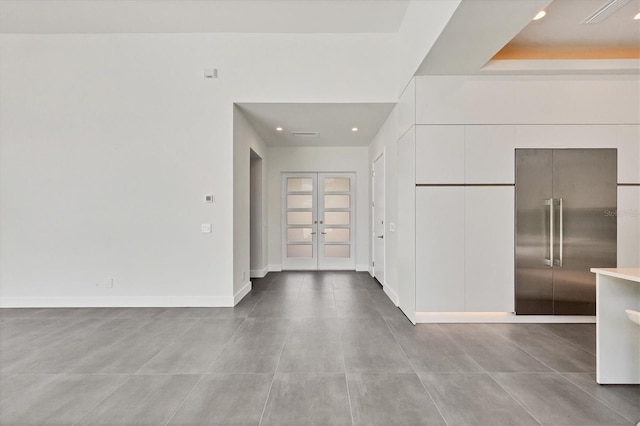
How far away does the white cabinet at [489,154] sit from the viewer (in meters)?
3.64

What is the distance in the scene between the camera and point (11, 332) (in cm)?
345

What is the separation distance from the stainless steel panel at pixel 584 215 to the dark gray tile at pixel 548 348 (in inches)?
27.0

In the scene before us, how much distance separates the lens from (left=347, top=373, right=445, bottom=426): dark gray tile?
76.0 inches

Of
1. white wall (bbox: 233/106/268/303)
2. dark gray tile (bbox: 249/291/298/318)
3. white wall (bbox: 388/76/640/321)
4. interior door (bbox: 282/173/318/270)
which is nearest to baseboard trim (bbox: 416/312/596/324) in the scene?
white wall (bbox: 388/76/640/321)

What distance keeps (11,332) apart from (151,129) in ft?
9.44

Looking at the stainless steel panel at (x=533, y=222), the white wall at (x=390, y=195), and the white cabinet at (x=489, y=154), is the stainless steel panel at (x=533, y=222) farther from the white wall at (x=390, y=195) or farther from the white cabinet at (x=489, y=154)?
the white wall at (x=390, y=195)

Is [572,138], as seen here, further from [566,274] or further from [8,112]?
[8,112]

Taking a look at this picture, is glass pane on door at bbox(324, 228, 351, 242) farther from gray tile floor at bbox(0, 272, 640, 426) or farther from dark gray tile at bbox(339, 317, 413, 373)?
dark gray tile at bbox(339, 317, 413, 373)

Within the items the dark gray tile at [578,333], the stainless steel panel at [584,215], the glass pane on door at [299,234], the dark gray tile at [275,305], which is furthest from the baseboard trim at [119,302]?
the stainless steel panel at [584,215]

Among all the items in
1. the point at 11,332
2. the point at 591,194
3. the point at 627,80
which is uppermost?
the point at 627,80

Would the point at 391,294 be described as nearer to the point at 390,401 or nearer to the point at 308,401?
the point at 390,401

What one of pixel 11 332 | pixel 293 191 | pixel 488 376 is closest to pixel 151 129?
pixel 11 332

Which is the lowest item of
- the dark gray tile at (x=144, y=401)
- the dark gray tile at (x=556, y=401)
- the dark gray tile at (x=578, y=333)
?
the dark gray tile at (x=578, y=333)

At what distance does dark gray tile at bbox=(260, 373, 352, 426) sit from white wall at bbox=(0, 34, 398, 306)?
7.57 feet
